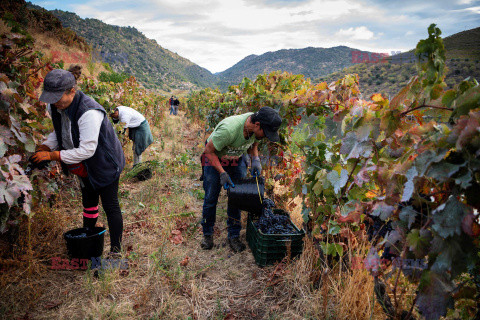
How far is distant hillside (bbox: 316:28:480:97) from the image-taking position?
139 ft

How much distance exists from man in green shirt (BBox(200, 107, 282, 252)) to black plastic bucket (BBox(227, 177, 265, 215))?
0.26 feet

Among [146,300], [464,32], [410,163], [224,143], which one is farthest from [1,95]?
[464,32]

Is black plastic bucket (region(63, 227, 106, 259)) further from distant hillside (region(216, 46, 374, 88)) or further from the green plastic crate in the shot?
distant hillside (region(216, 46, 374, 88))

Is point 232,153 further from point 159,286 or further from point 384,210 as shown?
point 384,210

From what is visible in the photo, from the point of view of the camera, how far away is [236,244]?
3.23m

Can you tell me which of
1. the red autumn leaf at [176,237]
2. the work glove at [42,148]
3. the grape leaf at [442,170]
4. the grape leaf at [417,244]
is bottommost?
the red autumn leaf at [176,237]

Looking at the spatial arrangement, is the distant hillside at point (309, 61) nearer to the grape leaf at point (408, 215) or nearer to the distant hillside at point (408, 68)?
the distant hillside at point (408, 68)

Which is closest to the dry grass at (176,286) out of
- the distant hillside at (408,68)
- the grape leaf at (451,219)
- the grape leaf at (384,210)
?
the grape leaf at (384,210)

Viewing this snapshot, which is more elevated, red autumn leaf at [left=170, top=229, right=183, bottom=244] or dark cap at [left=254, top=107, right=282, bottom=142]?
dark cap at [left=254, top=107, right=282, bottom=142]

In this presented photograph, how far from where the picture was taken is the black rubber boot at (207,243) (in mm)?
3268

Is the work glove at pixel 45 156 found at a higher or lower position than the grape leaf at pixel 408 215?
higher

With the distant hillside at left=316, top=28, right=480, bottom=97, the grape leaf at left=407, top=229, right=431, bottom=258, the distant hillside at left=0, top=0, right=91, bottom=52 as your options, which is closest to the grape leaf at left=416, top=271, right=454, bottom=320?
the grape leaf at left=407, top=229, right=431, bottom=258

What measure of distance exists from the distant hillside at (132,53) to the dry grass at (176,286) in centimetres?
6405

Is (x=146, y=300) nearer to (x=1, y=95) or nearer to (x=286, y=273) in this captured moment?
(x=286, y=273)
